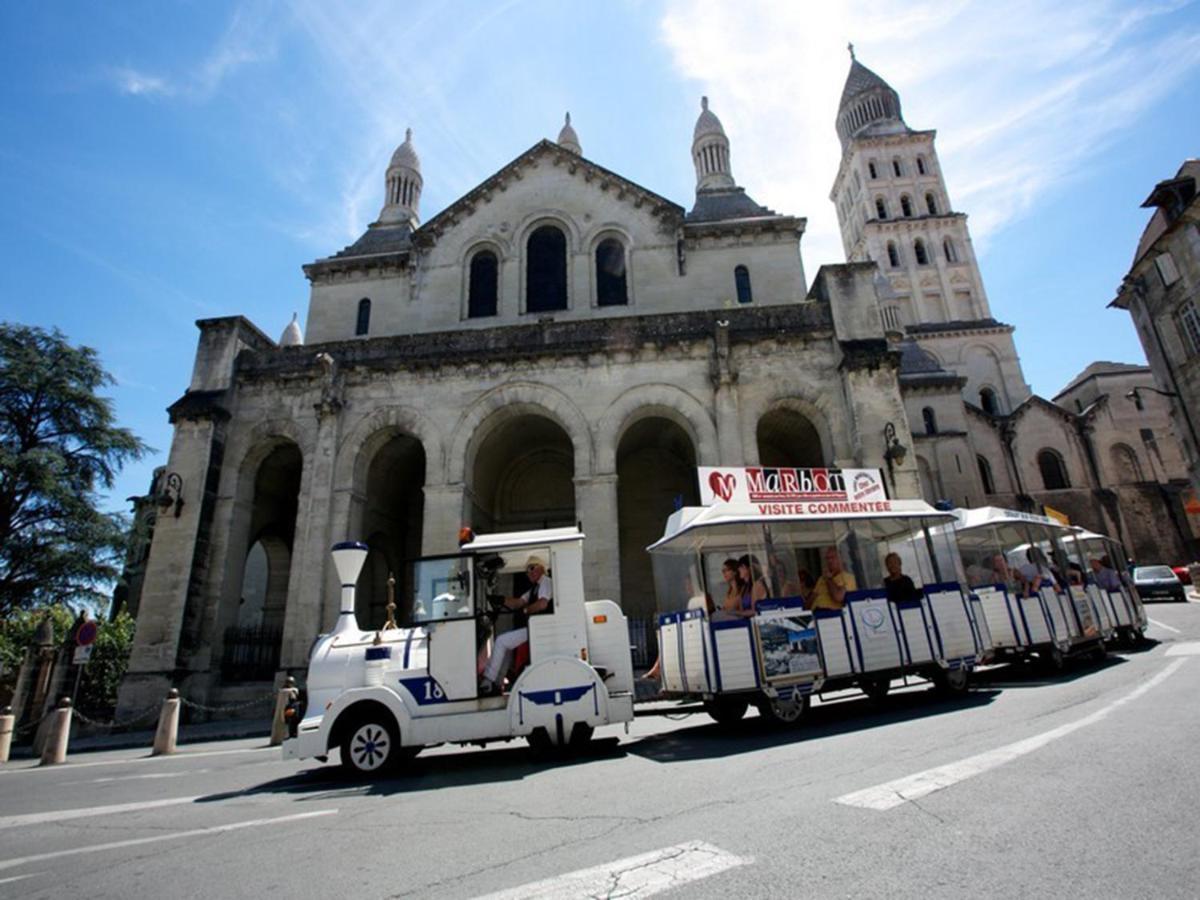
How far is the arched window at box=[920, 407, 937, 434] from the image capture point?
31219mm

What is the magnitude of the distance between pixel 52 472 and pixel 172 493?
12528 millimetres

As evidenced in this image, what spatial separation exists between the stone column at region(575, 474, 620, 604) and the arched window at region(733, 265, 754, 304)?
9.56 m

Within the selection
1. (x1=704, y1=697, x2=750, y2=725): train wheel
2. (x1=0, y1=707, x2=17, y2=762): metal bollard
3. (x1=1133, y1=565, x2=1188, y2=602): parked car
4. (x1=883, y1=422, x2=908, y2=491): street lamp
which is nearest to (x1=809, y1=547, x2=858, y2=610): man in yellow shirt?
(x1=704, y1=697, x2=750, y2=725): train wheel

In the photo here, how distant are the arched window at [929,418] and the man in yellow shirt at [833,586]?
1045 inches

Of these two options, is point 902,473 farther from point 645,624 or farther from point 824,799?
point 824,799

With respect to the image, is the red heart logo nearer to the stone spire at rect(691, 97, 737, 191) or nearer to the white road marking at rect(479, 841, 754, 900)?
the white road marking at rect(479, 841, 754, 900)

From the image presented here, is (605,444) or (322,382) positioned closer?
(605,444)

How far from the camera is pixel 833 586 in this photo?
834cm

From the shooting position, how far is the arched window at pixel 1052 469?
3428 cm

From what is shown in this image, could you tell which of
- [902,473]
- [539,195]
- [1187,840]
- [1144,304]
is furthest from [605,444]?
[1144,304]

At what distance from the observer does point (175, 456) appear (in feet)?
52.7

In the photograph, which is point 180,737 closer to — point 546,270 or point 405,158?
point 546,270

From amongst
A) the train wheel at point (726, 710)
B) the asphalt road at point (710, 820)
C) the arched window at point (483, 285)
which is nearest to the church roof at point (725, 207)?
the arched window at point (483, 285)

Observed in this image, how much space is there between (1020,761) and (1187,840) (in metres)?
1.74
